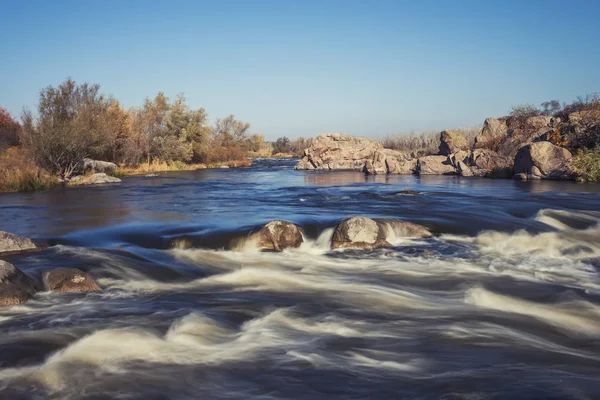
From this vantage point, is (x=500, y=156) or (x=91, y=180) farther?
(x=500, y=156)

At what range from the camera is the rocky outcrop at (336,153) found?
52844 millimetres

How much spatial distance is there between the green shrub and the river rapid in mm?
14665

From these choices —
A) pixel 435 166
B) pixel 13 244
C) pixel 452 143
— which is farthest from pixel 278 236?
pixel 452 143

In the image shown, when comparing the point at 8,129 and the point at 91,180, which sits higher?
the point at 8,129

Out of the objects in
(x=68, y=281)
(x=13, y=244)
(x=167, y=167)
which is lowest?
(x=68, y=281)

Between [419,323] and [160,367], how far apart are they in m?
3.63

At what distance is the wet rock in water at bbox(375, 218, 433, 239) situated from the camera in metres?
12.8

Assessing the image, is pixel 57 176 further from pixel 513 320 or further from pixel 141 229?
pixel 513 320

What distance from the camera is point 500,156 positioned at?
119 ft

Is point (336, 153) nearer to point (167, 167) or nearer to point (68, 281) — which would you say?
point (167, 167)

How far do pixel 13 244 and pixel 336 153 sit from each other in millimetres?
45014

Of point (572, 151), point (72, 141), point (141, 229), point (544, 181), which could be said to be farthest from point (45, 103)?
point (572, 151)

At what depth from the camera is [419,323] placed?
703cm

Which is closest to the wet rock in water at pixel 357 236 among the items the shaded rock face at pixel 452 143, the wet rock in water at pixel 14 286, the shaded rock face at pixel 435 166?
the wet rock in water at pixel 14 286
